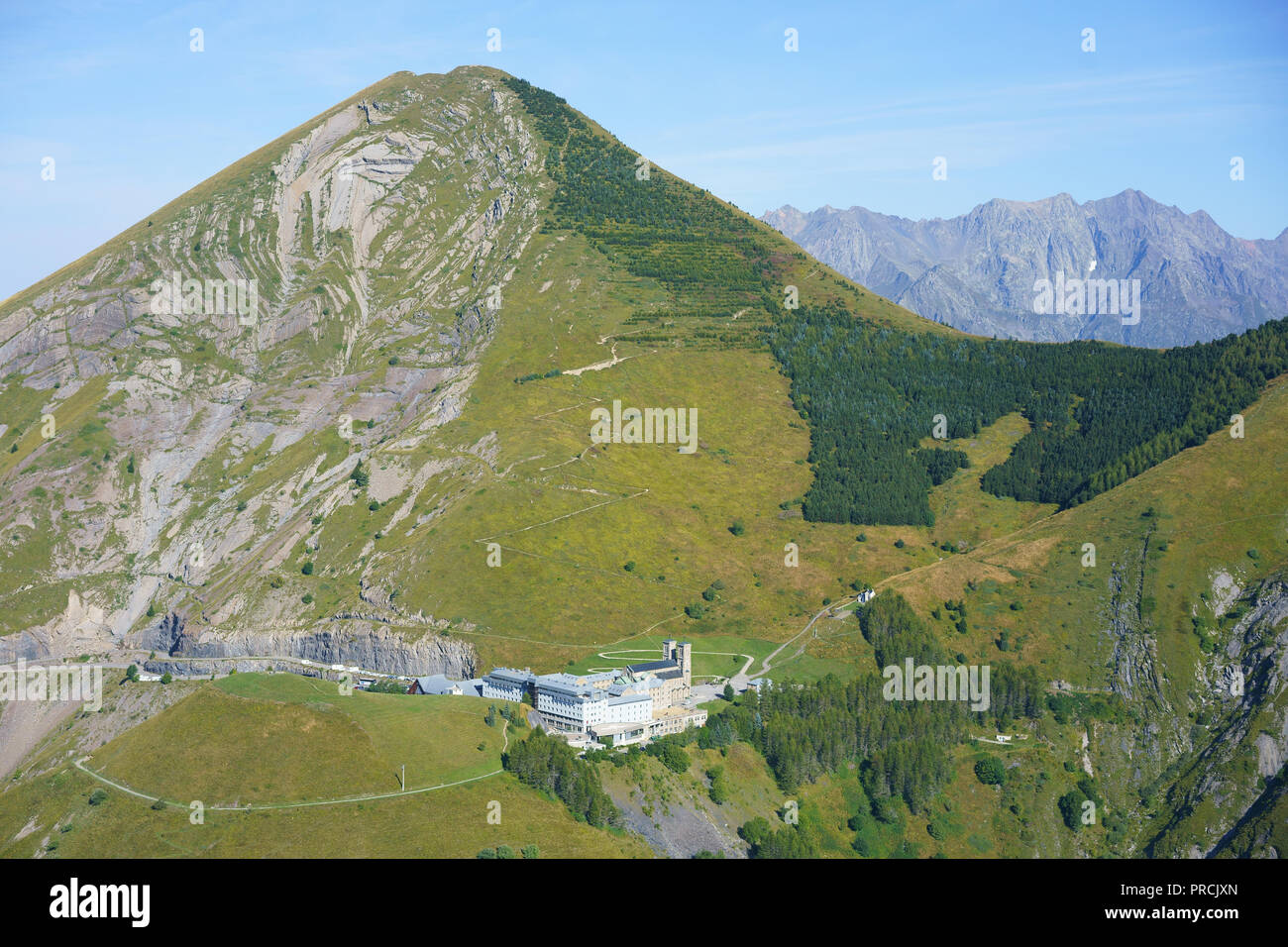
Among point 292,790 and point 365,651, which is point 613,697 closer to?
point 292,790

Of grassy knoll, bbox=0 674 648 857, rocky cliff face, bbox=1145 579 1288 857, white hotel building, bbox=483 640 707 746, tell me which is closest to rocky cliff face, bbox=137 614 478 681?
white hotel building, bbox=483 640 707 746

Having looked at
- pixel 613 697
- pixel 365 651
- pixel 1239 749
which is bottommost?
pixel 1239 749

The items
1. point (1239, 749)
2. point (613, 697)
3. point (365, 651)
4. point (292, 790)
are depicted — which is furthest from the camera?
point (365, 651)

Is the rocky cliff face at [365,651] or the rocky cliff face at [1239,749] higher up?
the rocky cliff face at [365,651]

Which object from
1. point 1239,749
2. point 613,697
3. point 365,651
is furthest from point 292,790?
point 1239,749

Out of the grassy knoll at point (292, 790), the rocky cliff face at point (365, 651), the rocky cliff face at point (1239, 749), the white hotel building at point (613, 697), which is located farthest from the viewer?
the rocky cliff face at point (365, 651)

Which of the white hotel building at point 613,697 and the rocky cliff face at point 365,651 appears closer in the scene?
the white hotel building at point 613,697

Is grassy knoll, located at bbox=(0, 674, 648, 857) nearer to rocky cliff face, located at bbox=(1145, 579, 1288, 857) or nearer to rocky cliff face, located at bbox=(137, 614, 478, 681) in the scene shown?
rocky cliff face, located at bbox=(137, 614, 478, 681)

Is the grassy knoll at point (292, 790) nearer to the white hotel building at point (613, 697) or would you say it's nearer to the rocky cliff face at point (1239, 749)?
the white hotel building at point (613, 697)

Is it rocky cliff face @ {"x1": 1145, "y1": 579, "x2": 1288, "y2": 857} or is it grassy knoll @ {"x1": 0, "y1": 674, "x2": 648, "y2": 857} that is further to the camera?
rocky cliff face @ {"x1": 1145, "y1": 579, "x2": 1288, "y2": 857}

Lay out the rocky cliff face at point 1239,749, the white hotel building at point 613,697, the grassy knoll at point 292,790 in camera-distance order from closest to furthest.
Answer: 1. the grassy knoll at point 292,790
2. the white hotel building at point 613,697
3. the rocky cliff face at point 1239,749

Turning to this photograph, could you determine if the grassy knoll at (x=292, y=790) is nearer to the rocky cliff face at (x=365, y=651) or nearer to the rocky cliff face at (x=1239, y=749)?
the rocky cliff face at (x=365, y=651)

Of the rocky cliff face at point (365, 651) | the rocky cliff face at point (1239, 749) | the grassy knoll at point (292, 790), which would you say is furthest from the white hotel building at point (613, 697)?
the rocky cliff face at point (1239, 749)
